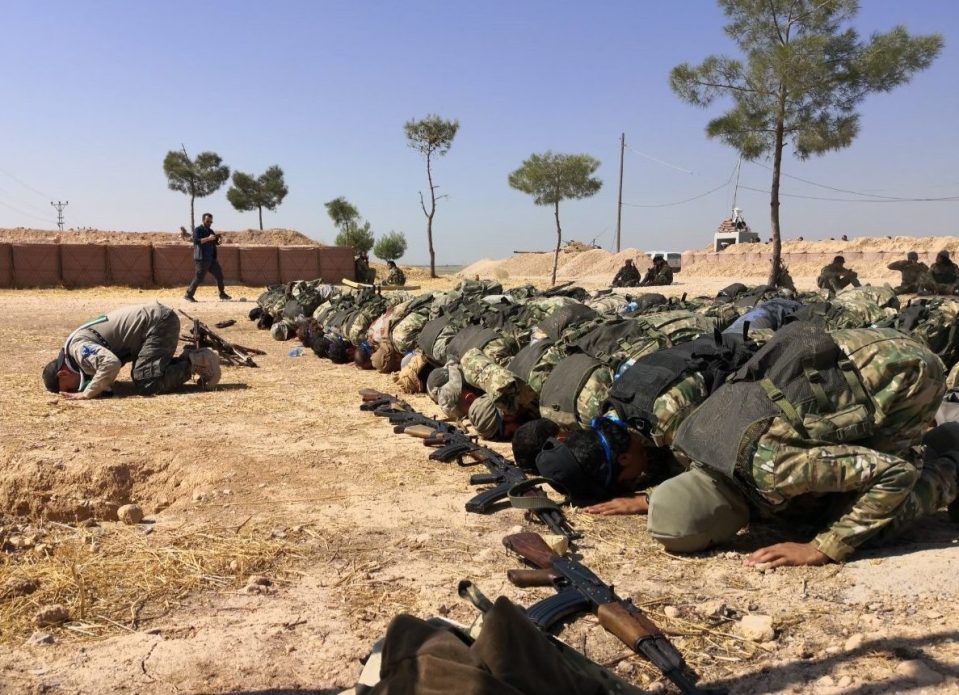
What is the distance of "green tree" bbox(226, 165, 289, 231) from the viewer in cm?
4062

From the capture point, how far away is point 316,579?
3.31 meters

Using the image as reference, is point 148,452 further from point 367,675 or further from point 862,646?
point 862,646

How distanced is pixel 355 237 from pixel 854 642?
39.8 metres

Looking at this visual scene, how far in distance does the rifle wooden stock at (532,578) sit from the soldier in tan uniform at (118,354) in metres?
5.17

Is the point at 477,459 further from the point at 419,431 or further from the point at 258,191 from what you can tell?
the point at 258,191

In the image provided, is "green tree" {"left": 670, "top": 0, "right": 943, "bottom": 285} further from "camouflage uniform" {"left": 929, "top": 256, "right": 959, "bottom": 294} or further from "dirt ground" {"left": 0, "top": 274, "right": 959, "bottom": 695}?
"dirt ground" {"left": 0, "top": 274, "right": 959, "bottom": 695}

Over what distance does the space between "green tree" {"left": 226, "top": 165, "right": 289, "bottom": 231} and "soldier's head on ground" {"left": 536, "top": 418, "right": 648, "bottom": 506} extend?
38.7 meters

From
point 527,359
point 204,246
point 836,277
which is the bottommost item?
point 527,359

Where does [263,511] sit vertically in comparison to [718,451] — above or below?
below

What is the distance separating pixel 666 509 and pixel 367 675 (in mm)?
1832

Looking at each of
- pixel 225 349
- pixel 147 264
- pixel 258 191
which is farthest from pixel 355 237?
pixel 225 349

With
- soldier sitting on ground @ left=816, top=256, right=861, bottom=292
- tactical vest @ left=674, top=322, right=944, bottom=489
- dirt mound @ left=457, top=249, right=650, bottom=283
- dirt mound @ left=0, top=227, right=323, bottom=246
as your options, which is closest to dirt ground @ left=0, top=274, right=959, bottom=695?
tactical vest @ left=674, top=322, right=944, bottom=489

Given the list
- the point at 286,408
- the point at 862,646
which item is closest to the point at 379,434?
the point at 286,408

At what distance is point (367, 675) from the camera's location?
2.04m
